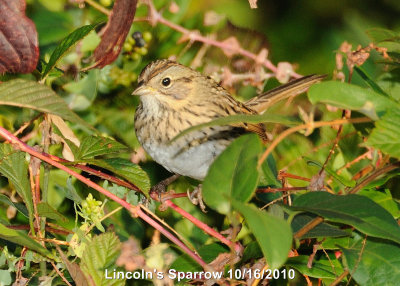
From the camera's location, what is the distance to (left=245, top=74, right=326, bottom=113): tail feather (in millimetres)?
2451

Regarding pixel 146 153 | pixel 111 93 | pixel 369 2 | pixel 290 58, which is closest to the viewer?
pixel 111 93

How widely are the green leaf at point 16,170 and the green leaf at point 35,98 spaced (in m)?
0.17

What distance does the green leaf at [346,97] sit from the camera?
1137 mm

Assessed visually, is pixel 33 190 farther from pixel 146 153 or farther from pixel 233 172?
pixel 146 153

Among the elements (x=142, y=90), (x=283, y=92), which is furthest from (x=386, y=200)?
(x=283, y=92)

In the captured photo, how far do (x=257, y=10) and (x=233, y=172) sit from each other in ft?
5.25

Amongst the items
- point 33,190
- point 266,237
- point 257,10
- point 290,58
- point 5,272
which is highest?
point 257,10

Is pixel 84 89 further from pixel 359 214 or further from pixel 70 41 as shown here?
pixel 359 214

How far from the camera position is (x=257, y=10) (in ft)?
8.69

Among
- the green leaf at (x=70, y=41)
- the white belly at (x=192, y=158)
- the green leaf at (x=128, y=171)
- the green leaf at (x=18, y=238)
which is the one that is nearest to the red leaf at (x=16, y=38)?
the green leaf at (x=70, y=41)

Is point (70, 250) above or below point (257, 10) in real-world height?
below

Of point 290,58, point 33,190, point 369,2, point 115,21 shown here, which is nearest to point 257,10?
point 290,58

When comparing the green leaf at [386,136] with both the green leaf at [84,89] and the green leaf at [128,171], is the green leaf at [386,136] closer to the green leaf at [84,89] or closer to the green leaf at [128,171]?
the green leaf at [128,171]

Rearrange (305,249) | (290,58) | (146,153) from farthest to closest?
(290,58) → (146,153) → (305,249)
